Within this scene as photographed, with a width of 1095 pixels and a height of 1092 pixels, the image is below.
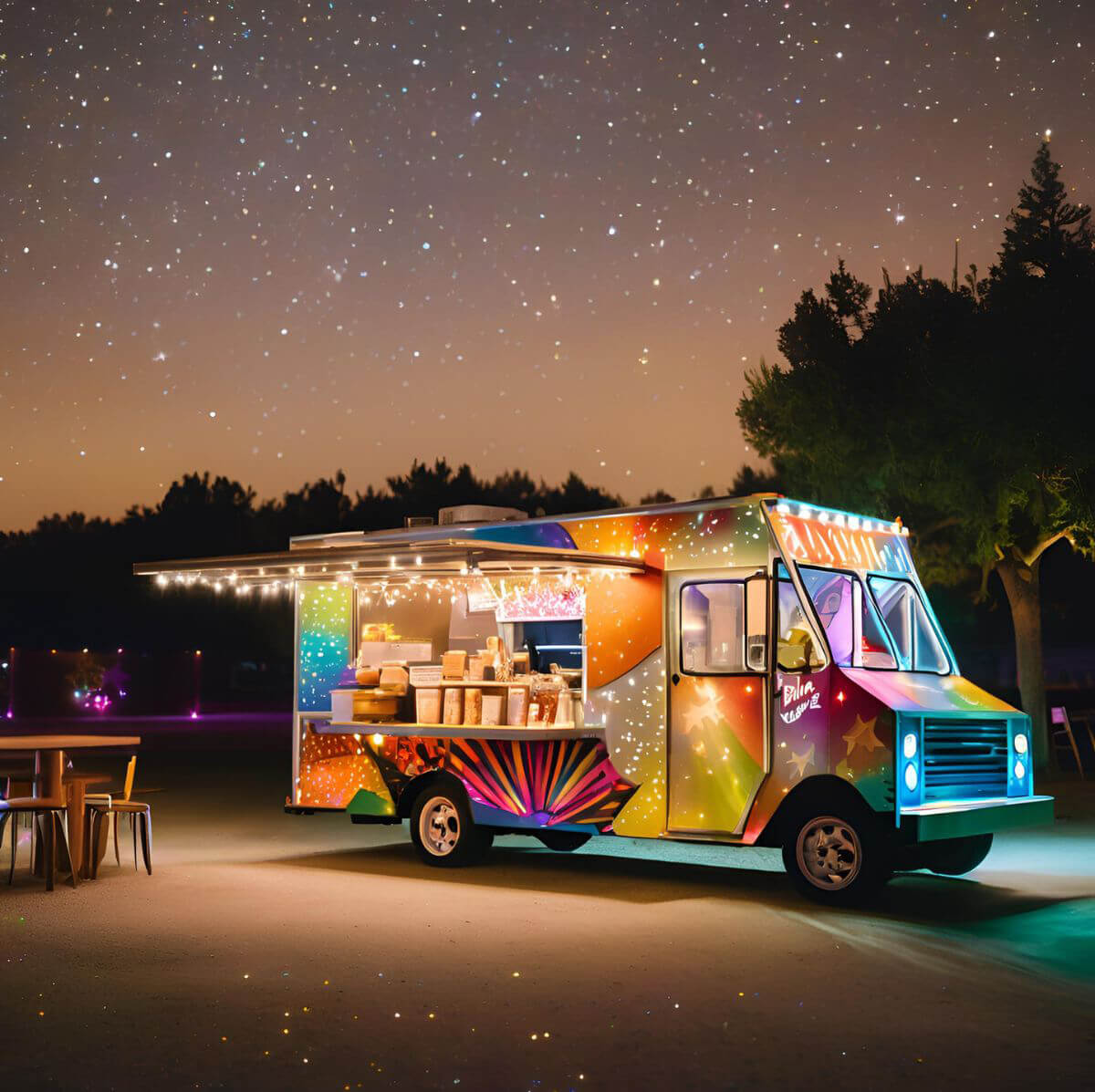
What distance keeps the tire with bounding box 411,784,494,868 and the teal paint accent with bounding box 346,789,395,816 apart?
0.24 meters

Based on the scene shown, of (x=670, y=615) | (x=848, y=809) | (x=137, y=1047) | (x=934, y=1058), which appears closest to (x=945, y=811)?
(x=848, y=809)

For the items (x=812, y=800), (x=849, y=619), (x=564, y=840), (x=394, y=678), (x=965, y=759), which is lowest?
(x=564, y=840)

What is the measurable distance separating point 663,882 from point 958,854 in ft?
7.66

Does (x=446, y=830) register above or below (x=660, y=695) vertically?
below

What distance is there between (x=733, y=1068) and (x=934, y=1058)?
2.89 feet

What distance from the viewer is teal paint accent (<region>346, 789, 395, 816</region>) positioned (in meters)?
13.2

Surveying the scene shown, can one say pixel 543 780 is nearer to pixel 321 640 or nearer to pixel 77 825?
pixel 321 640

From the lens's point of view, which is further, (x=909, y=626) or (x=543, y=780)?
(x=543, y=780)

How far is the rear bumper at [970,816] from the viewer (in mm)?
10133

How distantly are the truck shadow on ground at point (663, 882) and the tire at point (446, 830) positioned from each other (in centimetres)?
11

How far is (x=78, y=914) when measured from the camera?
1020 cm

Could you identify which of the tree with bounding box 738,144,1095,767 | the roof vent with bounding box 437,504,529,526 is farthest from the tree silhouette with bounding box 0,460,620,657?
the roof vent with bounding box 437,504,529,526

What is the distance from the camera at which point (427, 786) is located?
42.8 ft

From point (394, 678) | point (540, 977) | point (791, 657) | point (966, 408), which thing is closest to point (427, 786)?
point (394, 678)
